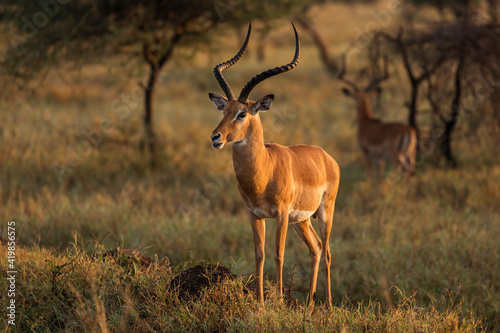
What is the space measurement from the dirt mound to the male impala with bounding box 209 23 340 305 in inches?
16.5

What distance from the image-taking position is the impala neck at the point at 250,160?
167 inches

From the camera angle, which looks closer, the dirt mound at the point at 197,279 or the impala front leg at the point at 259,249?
the impala front leg at the point at 259,249

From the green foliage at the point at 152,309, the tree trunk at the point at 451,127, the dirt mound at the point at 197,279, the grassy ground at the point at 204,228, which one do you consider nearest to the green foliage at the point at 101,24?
the grassy ground at the point at 204,228

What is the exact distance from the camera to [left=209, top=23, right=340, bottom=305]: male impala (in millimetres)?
4145

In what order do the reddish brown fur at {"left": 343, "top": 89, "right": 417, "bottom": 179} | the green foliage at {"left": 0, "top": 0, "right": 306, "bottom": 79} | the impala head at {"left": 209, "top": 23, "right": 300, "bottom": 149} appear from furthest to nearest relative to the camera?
1. the green foliage at {"left": 0, "top": 0, "right": 306, "bottom": 79}
2. the reddish brown fur at {"left": 343, "top": 89, "right": 417, "bottom": 179}
3. the impala head at {"left": 209, "top": 23, "right": 300, "bottom": 149}

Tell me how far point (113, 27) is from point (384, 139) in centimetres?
522

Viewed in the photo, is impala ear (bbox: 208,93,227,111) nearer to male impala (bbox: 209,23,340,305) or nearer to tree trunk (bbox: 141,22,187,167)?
male impala (bbox: 209,23,340,305)

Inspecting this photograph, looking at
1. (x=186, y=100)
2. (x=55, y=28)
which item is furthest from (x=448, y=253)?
(x=186, y=100)

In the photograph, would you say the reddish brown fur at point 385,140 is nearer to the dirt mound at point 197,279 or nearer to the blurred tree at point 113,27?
the blurred tree at point 113,27

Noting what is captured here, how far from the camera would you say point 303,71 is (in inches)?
918

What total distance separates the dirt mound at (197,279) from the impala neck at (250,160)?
2.64ft

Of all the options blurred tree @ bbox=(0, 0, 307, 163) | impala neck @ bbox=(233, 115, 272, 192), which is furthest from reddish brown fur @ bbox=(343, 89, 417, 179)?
impala neck @ bbox=(233, 115, 272, 192)
